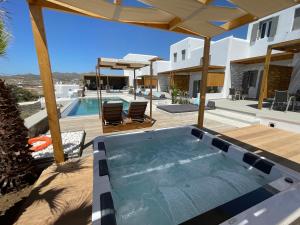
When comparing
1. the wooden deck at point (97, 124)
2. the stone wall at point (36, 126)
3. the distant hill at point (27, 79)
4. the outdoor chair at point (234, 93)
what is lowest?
the wooden deck at point (97, 124)

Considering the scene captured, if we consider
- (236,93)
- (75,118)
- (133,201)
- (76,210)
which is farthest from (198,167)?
(236,93)

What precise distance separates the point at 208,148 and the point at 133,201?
2603 mm

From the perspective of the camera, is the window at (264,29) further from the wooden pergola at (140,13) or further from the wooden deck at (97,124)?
the wooden pergola at (140,13)

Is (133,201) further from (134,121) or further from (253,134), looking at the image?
(253,134)

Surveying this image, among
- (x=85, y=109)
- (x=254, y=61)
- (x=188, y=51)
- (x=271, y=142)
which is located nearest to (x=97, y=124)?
(x=271, y=142)

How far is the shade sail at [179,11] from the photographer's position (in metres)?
2.79

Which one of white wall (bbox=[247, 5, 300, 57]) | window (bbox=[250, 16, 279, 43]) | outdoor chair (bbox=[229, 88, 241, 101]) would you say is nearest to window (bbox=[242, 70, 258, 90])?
white wall (bbox=[247, 5, 300, 57])

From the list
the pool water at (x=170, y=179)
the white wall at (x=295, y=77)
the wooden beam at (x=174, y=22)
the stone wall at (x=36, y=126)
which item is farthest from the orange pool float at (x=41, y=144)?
the white wall at (x=295, y=77)

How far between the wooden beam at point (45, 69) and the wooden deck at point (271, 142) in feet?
15.8

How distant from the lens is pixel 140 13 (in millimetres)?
3328

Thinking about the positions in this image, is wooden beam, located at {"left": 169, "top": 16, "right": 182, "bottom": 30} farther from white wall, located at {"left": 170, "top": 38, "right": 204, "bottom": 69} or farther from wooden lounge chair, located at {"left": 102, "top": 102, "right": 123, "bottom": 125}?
white wall, located at {"left": 170, "top": 38, "right": 204, "bottom": 69}

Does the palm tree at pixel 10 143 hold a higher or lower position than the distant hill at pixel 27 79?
lower

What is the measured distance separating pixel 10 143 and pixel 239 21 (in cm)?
539

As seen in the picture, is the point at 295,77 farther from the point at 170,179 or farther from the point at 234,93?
the point at 170,179
